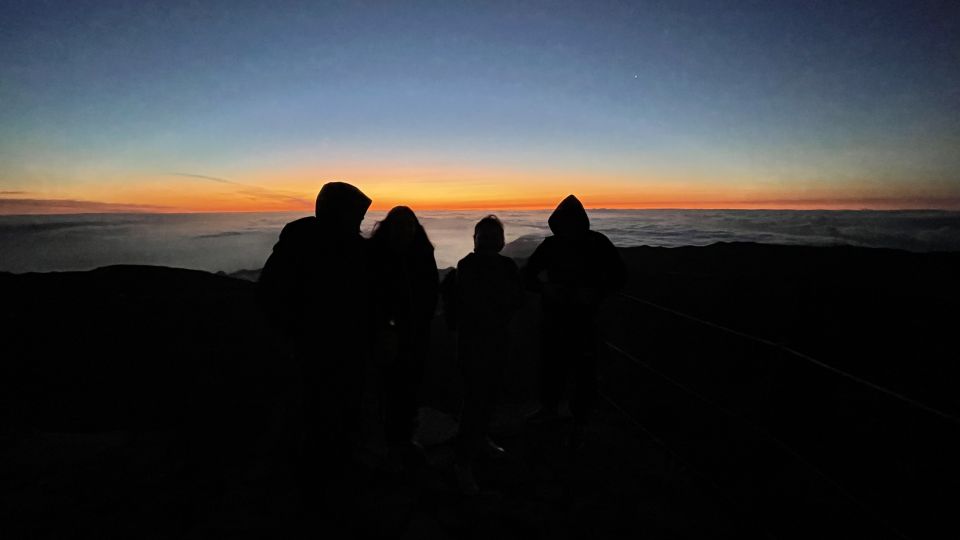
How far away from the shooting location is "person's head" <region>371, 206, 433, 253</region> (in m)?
2.79

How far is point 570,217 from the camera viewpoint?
11.4 feet

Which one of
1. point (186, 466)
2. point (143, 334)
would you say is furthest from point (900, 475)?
point (143, 334)

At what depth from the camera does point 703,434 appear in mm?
5223

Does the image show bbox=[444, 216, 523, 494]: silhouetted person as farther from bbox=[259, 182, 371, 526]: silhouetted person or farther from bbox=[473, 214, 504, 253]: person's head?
bbox=[259, 182, 371, 526]: silhouetted person

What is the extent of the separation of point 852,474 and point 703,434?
3.06 m

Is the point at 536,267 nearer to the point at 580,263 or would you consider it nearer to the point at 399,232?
the point at 580,263

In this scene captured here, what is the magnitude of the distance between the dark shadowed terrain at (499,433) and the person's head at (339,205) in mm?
1056

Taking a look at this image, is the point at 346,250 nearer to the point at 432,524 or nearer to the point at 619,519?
the point at 432,524

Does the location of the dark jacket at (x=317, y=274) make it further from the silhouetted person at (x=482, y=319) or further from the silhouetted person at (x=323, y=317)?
the silhouetted person at (x=482, y=319)

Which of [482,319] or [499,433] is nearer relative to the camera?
[482,319]

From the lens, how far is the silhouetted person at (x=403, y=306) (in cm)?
276

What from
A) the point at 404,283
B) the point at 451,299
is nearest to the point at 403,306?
the point at 404,283

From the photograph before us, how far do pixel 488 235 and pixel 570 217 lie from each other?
0.93 meters

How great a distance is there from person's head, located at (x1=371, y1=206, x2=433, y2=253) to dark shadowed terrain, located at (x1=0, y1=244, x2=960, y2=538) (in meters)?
1.10
